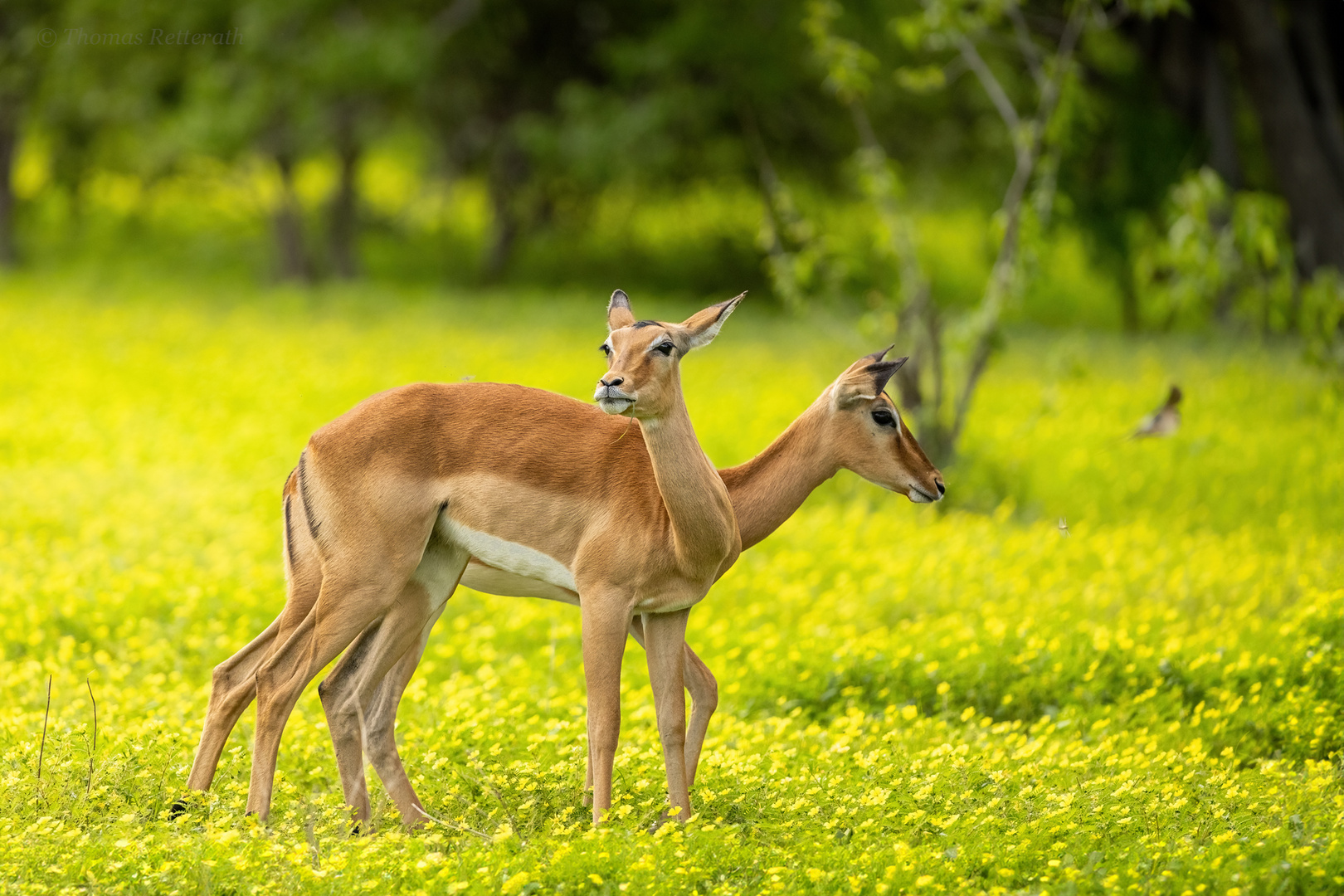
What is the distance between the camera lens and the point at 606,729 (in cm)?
473

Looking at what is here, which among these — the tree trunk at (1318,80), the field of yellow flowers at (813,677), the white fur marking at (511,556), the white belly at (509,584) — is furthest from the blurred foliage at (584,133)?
the white fur marking at (511,556)

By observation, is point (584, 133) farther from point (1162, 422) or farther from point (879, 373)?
point (879, 373)

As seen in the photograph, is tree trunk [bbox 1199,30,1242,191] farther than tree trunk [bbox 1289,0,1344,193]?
Yes

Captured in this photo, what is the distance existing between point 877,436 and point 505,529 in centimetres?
135

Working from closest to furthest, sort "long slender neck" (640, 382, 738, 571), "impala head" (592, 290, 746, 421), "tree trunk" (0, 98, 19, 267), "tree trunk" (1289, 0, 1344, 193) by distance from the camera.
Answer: "impala head" (592, 290, 746, 421), "long slender neck" (640, 382, 738, 571), "tree trunk" (1289, 0, 1344, 193), "tree trunk" (0, 98, 19, 267)

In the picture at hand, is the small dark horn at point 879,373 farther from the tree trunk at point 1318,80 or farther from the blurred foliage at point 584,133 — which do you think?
the tree trunk at point 1318,80

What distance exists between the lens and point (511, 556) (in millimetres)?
4828

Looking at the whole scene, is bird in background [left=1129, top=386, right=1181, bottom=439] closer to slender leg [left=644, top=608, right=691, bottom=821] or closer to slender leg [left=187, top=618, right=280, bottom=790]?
slender leg [left=644, top=608, right=691, bottom=821]

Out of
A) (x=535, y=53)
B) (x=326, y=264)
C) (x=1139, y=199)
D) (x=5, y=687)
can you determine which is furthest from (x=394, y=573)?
(x=326, y=264)

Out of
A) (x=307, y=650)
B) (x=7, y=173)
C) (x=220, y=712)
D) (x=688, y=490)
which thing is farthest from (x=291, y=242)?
(x=688, y=490)

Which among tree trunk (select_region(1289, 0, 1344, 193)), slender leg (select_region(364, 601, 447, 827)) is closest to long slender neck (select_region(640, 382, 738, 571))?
slender leg (select_region(364, 601, 447, 827))

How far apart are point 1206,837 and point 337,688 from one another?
10.4ft

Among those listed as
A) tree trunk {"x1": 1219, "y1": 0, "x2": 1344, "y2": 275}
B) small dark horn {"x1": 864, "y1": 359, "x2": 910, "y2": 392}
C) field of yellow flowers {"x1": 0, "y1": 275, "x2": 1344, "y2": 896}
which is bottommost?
field of yellow flowers {"x1": 0, "y1": 275, "x2": 1344, "y2": 896}

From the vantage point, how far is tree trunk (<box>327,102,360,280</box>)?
22031mm
